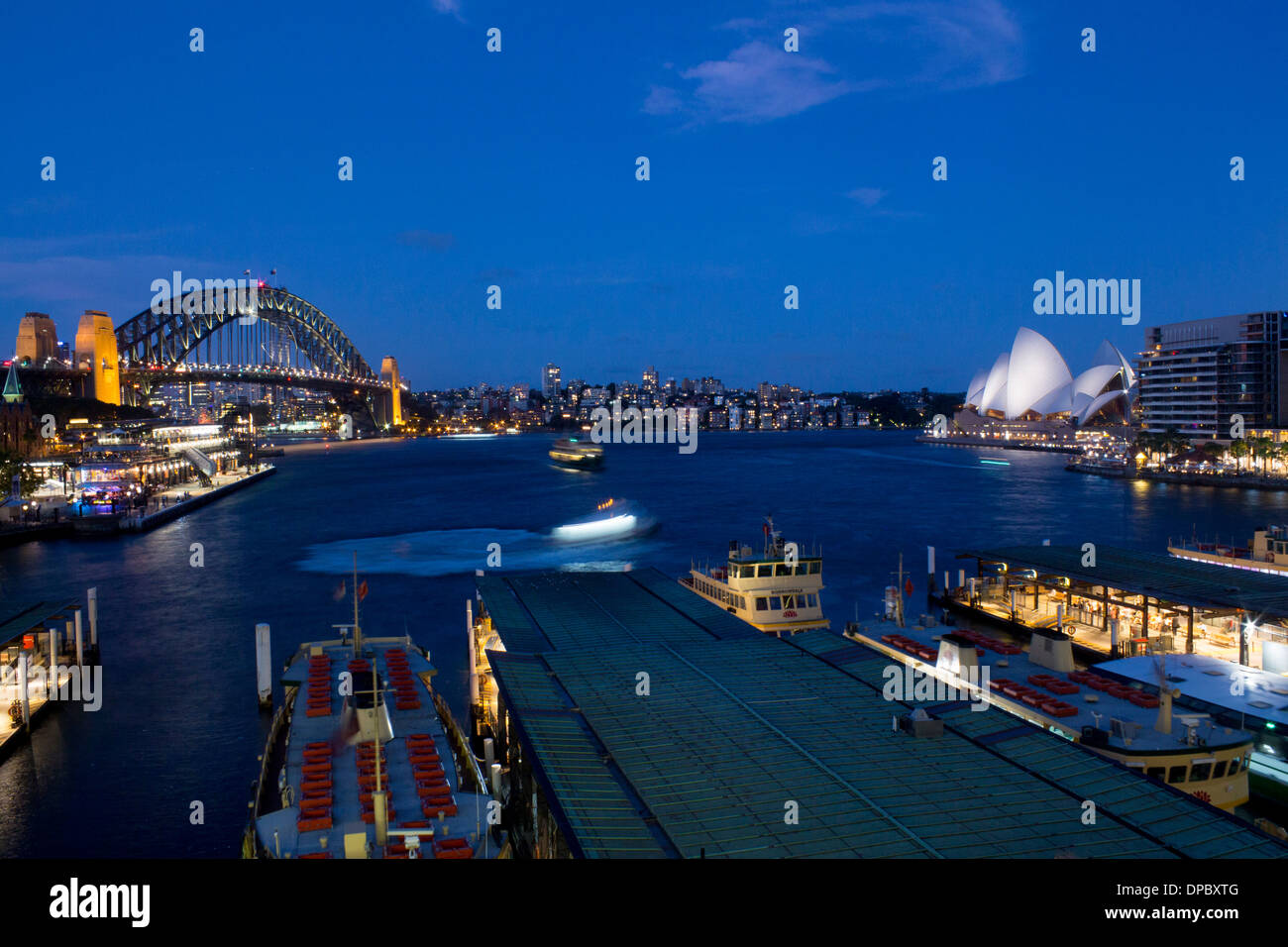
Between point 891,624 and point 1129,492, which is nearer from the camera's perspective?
point 891,624

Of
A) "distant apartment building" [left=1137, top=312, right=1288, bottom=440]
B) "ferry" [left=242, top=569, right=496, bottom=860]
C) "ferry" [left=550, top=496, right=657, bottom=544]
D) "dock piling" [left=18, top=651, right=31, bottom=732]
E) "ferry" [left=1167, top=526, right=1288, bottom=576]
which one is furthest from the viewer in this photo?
"distant apartment building" [left=1137, top=312, right=1288, bottom=440]

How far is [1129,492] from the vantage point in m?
51.0

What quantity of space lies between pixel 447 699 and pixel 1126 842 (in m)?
10.9

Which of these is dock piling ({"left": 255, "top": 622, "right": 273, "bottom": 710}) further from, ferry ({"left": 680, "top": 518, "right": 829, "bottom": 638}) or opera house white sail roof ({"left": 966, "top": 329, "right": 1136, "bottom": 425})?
opera house white sail roof ({"left": 966, "top": 329, "right": 1136, "bottom": 425})

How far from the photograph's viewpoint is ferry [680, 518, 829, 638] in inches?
675

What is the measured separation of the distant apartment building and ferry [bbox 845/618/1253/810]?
62.7 metres

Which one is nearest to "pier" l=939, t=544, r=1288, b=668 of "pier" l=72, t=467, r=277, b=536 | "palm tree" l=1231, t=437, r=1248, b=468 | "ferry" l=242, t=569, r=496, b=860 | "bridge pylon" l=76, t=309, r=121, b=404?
"ferry" l=242, t=569, r=496, b=860

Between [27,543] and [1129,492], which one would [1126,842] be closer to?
[27,543]

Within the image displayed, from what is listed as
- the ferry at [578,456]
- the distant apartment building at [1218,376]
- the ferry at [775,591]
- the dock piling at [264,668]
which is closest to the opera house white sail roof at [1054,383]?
the distant apartment building at [1218,376]

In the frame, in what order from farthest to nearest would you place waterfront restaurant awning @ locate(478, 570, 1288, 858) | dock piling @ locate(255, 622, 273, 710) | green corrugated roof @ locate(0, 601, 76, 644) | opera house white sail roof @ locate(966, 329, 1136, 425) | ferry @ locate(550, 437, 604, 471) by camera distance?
opera house white sail roof @ locate(966, 329, 1136, 425) → ferry @ locate(550, 437, 604, 471) → dock piling @ locate(255, 622, 273, 710) → green corrugated roof @ locate(0, 601, 76, 644) → waterfront restaurant awning @ locate(478, 570, 1288, 858)

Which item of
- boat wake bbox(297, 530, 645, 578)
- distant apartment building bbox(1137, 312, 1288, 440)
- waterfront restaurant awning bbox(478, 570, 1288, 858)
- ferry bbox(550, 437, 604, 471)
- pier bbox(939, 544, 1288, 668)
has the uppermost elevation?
distant apartment building bbox(1137, 312, 1288, 440)

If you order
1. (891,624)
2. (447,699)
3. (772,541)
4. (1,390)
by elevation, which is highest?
(1,390)

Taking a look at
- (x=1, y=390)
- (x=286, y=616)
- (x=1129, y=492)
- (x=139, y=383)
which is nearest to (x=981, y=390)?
(x=1129, y=492)

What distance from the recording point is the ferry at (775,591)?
17.1 meters
